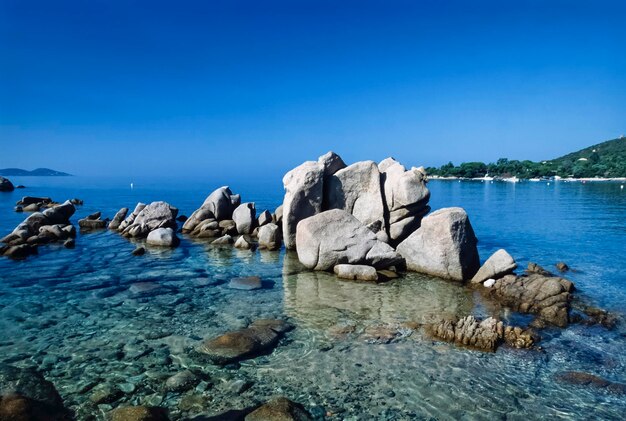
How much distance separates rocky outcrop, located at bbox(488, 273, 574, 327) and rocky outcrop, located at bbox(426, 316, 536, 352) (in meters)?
2.18

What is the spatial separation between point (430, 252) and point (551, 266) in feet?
26.2

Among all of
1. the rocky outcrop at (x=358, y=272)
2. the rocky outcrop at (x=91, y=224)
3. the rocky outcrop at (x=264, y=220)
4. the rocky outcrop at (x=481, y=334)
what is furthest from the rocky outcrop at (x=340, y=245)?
the rocky outcrop at (x=91, y=224)

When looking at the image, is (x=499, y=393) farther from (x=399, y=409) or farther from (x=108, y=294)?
(x=108, y=294)

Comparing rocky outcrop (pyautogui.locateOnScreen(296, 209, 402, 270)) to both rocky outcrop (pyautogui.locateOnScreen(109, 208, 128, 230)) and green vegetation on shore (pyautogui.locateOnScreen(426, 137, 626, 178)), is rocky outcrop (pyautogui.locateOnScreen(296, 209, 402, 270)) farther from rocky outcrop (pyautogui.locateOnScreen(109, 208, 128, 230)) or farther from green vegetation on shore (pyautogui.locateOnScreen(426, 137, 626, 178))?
green vegetation on shore (pyautogui.locateOnScreen(426, 137, 626, 178))

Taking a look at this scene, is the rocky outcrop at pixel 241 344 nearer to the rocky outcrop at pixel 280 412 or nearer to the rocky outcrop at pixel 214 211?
the rocky outcrop at pixel 280 412

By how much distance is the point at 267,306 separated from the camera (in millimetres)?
15891

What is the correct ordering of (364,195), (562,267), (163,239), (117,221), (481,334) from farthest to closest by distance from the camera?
(117,221) → (163,239) → (364,195) → (562,267) → (481,334)

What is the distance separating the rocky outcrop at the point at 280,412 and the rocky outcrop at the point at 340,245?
12004 mm

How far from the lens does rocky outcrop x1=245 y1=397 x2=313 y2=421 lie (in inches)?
328

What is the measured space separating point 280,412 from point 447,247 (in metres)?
13.4

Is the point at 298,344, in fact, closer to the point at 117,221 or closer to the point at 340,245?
the point at 340,245

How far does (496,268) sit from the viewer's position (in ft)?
61.0

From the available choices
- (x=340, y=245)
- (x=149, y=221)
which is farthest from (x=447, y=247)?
(x=149, y=221)

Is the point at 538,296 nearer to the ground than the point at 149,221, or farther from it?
nearer to the ground
